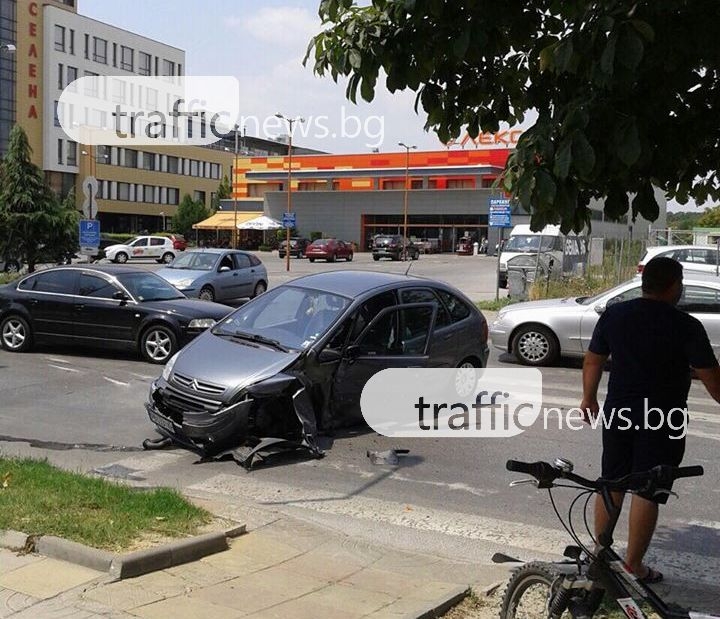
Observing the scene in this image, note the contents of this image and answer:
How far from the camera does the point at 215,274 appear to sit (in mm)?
23250

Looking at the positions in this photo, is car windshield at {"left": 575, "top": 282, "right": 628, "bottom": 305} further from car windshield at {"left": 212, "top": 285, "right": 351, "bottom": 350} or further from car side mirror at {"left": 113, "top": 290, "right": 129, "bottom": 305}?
car side mirror at {"left": 113, "top": 290, "right": 129, "bottom": 305}

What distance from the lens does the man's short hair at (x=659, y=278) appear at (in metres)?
5.00

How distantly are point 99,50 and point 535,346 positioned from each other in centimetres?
7125

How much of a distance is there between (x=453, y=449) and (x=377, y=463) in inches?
36.8

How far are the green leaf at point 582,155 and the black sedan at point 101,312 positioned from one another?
10321mm

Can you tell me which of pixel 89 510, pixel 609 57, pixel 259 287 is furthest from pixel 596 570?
pixel 259 287

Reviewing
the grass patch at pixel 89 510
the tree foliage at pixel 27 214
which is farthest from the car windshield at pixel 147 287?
the tree foliage at pixel 27 214

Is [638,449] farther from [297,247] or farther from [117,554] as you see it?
[297,247]

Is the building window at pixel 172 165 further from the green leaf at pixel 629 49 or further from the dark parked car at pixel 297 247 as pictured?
the green leaf at pixel 629 49

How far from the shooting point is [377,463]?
8320 millimetres

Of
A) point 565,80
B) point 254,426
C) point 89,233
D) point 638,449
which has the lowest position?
point 254,426

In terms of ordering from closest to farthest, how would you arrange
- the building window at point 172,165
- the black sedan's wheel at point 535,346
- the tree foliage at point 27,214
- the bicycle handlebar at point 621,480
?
1. the bicycle handlebar at point 621,480
2. the black sedan's wheel at point 535,346
3. the tree foliage at point 27,214
4. the building window at point 172,165

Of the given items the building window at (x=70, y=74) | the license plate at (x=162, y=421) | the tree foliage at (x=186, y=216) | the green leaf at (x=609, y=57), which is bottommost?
the license plate at (x=162, y=421)

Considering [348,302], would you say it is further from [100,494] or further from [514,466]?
[514,466]
